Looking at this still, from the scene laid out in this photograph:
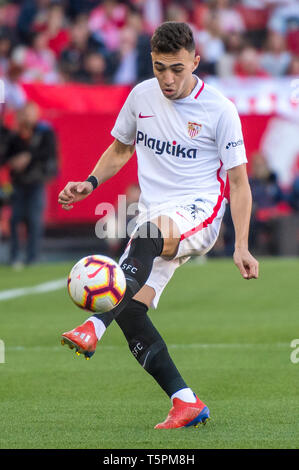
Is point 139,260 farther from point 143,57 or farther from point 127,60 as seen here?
point 127,60

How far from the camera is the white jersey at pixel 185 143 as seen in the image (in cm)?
610

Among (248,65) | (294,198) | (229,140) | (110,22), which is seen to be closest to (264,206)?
(294,198)

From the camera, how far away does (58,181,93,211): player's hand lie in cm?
597

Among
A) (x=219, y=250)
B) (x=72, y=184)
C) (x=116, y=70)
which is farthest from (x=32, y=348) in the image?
(x=116, y=70)

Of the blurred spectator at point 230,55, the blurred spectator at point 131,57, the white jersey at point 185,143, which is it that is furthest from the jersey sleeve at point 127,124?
the blurred spectator at point 230,55

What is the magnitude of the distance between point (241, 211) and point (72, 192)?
0.97 meters

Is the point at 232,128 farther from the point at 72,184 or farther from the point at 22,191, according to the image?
the point at 22,191

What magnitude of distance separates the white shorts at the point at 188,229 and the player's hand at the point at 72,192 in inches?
14.4

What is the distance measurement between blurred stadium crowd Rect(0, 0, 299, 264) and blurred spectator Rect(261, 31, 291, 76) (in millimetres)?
20

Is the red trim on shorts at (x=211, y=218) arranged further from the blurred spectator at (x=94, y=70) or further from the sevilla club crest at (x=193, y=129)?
the blurred spectator at (x=94, y=70)

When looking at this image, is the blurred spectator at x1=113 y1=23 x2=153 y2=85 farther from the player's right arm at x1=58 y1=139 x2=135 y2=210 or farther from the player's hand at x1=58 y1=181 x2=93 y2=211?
the player's hand at x1=58 y1=181 x2=93 y2=211

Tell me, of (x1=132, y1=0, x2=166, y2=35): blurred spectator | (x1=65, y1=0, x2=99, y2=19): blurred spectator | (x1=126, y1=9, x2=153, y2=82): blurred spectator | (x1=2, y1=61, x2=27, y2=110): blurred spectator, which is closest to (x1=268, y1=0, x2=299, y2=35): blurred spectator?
(x1=132, y1=0, x2=166, y2=35): blurred spectator

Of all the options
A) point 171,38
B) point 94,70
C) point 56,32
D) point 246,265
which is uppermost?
point 171,38

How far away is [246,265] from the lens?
566 cm
